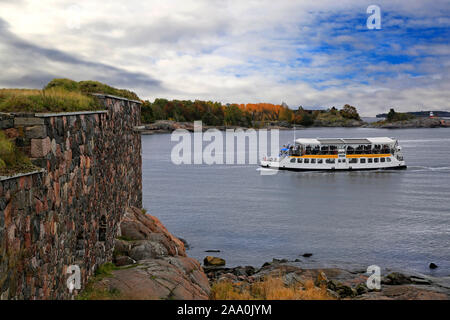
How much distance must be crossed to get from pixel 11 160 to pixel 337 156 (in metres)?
76.3

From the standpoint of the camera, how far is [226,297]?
14.9m

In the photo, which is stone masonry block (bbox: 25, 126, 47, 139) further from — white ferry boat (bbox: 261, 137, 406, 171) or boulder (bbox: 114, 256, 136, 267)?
white ferry boat (bbox: 261, 137, 406, 171)

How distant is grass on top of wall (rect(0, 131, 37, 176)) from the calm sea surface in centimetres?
2438

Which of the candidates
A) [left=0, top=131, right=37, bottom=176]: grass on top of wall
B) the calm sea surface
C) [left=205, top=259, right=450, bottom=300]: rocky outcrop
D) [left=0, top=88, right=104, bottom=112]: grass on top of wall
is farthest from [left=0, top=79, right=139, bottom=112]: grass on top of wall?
the calm sea surface

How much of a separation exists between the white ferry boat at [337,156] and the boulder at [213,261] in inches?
2025

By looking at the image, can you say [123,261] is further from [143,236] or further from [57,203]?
[57,203]

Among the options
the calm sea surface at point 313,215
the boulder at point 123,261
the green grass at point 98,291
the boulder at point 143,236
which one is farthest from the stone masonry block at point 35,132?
the calm sea surface at point 313,215

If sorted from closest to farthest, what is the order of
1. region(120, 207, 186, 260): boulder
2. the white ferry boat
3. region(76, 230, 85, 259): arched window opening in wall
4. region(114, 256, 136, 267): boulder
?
region(76, 230, 85, 259): arched window opening in wall < region(114, 256, 136, 267): boulder < region(120, 207, 186, 260): boulder < the white ferry boat

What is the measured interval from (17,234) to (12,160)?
51.6 inches

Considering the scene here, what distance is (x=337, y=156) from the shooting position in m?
79.4

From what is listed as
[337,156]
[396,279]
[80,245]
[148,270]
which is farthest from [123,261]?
[337,156]

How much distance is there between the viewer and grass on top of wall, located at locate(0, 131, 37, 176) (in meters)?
7.03
